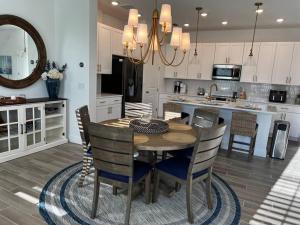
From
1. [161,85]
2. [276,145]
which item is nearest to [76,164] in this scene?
[276,145]

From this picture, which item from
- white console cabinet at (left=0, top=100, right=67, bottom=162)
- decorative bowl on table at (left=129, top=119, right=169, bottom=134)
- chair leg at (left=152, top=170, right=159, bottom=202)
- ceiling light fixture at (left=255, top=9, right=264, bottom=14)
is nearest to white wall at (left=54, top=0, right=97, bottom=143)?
white console cabinet at (left=0, top=100, right=67, bottom=162)

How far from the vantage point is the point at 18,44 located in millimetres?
3812

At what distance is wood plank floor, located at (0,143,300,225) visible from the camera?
7.60ft

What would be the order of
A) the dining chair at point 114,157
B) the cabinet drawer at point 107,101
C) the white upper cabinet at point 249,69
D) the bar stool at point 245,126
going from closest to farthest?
the dining chair at point 114,157, the bar stool at point 245,126, the cabinet drawer at point 107,101, the white upper cabinet at point 249,69

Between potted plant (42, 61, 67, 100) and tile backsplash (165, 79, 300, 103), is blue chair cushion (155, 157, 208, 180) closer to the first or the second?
potted plant (42, 61, 67, 100)

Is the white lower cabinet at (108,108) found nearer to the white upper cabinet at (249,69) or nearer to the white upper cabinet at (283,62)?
Answer: the white upper cabinet at (249,69)

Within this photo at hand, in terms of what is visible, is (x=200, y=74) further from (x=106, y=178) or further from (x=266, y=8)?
(x=106, y=178)

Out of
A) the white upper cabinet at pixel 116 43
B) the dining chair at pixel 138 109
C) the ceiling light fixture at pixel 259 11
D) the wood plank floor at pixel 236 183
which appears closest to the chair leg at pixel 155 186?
the wood plank floor at pixel 236 183

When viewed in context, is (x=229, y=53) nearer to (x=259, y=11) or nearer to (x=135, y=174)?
(x=259, y=11)

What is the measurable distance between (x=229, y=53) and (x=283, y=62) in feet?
4.45

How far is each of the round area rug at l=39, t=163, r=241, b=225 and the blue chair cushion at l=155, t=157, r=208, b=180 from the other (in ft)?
0.67

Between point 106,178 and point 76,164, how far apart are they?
148 centimetres

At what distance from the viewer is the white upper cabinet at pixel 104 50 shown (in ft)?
15.7

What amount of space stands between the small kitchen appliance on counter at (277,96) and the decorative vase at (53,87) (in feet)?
17.2
